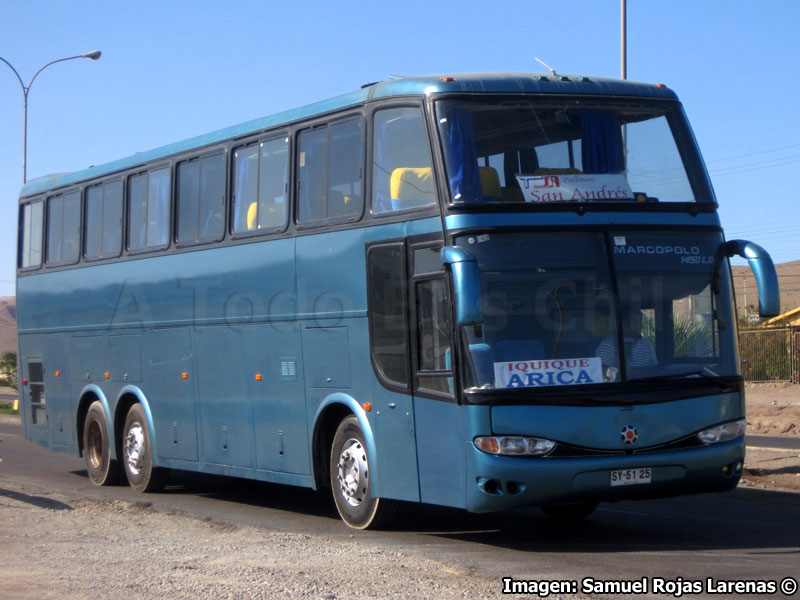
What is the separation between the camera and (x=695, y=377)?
9.59 meters

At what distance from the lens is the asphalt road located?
28.0 feet

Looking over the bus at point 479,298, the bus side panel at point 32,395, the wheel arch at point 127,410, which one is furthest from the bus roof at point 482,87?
the bus side panel at point 32,395

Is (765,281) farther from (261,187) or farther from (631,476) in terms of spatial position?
(261,187)

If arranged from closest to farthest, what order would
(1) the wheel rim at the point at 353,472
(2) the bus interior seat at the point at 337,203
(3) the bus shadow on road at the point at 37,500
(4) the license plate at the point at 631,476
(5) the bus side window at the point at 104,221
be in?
(4) the license plate at the point at 631,476 → (1) the wheel rim at the point at 353,472 → (2) the bus interior seat at the point at 337,203 → (3) the bus shadow on road at the point at 37,500 → (5) the bus side window at the point at 104,221

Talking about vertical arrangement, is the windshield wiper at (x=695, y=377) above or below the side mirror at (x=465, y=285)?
below

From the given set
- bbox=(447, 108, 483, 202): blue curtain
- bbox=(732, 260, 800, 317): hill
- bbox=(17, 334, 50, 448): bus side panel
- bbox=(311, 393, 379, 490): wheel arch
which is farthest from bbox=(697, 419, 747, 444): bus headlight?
bbox=(732, 260, 800, 317): hill

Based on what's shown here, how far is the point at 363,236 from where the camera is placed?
10648 mm

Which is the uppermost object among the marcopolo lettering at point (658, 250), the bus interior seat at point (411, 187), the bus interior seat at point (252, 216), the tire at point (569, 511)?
the bus interior seat at point (252, 216)

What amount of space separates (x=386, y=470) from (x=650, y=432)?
95.8 inches

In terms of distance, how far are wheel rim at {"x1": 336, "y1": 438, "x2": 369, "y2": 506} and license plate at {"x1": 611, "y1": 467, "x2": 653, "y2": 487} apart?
99.4 inches

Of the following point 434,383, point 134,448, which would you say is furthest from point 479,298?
point 134,448

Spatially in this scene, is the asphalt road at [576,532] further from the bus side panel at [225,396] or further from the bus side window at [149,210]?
the bus side window at [149,210]

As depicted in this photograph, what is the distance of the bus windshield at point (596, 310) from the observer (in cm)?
916

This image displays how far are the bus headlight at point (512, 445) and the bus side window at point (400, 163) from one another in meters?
2.10
